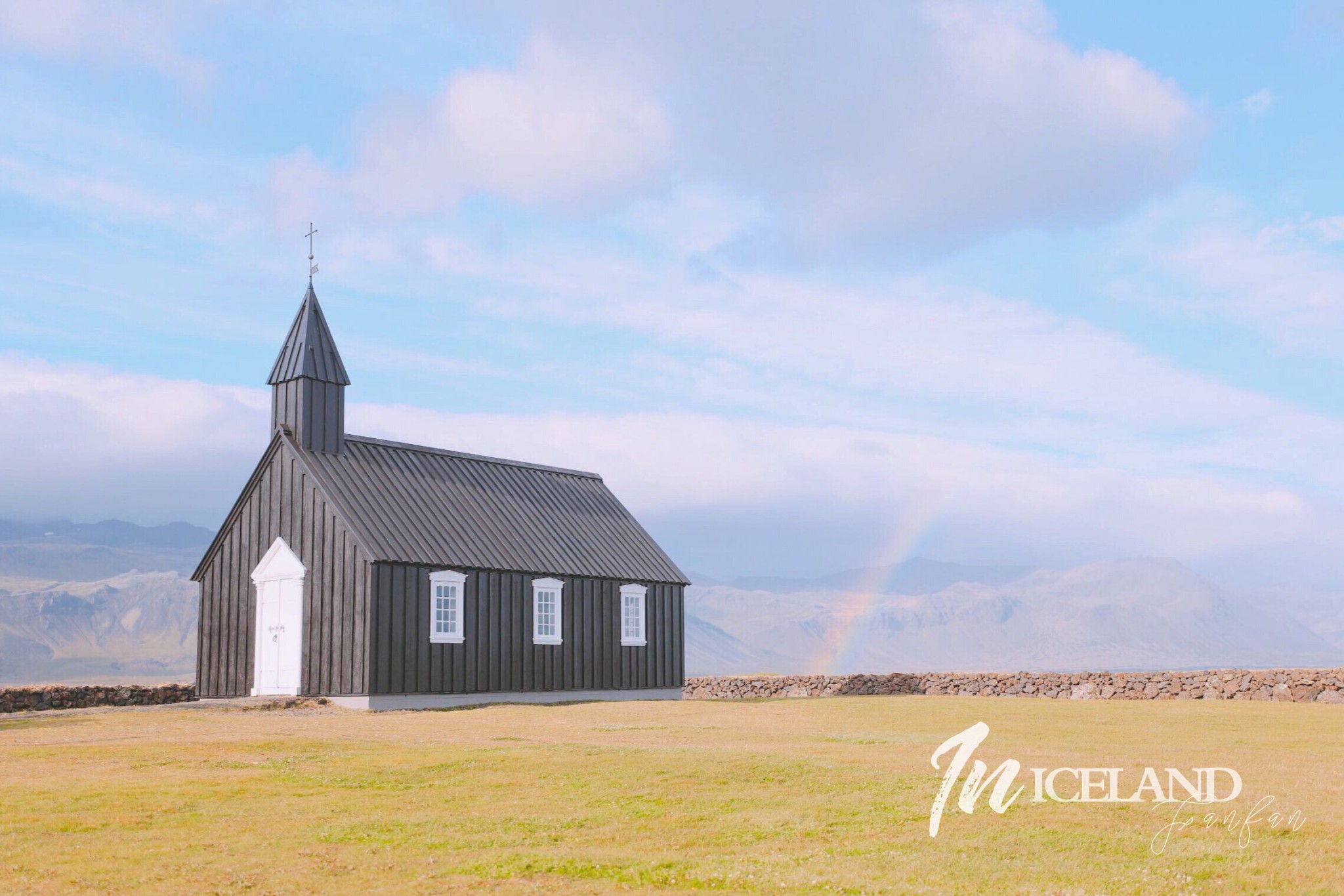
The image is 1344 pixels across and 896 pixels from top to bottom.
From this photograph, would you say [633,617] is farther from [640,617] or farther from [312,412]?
[312,412]

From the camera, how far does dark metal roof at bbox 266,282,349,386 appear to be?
1409 inches

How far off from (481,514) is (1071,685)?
18724 mm

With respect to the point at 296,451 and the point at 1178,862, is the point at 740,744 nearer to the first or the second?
the point at 1178,862

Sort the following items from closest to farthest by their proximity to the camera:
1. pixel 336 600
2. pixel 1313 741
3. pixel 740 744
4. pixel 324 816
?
pixel 324 816 < pixel 740 744 < pixel 1313 741 < pixel 336 600

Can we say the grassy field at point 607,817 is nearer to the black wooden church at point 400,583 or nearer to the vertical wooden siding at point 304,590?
the vertical wooden siding at point 304,590

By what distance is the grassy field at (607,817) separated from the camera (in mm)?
11609

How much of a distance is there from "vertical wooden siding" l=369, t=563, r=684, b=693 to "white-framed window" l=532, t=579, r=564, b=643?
0.51ft

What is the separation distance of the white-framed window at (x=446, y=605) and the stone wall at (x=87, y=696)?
28.3 feet

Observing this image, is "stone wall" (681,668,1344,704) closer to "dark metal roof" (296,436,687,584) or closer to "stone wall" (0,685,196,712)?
"dark metal roof" (296,436,687,584)

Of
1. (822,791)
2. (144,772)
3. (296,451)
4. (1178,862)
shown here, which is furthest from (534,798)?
(296,451)

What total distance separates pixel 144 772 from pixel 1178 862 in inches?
501

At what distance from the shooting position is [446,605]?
33.8 metres

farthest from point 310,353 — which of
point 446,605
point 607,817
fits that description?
point 607,817

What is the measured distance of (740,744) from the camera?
21.1 metres
